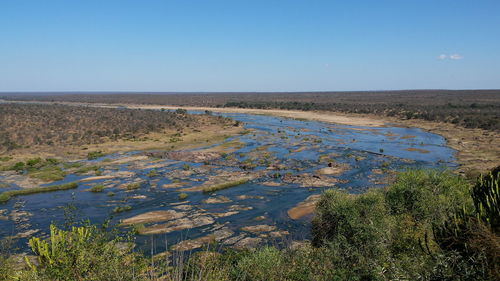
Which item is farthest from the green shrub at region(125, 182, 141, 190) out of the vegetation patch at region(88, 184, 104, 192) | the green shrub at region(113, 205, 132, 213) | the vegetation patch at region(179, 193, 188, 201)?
the vegetation patch at region(179, 193, 188, 201)

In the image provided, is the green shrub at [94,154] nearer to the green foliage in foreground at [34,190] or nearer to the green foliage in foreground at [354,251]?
the green foliage in foreground at [34,190]

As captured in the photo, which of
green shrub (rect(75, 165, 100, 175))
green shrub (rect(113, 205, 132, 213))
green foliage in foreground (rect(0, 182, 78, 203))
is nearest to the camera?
green shrub (rect(113, 205, 132, 213))

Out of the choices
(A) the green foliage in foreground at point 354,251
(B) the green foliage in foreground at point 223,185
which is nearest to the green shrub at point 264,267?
(A) the green foliage in foreground at point 354,251

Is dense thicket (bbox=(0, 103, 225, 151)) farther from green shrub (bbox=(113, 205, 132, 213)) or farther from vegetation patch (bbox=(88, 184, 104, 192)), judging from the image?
green shrub (bbox=(113, 205, 132, 213))

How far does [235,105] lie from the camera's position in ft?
451

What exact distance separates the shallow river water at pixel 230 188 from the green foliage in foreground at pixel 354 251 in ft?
10.5

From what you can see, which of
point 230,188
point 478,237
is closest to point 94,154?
point 230,188

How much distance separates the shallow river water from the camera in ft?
70.8

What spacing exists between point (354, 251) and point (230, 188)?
57.2ft

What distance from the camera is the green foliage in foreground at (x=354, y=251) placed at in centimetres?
978

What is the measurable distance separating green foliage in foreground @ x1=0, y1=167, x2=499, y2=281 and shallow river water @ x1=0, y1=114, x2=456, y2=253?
319cm

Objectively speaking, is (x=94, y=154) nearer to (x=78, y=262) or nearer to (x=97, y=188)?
(x=97, y=188)

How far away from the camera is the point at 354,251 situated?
14391 mm

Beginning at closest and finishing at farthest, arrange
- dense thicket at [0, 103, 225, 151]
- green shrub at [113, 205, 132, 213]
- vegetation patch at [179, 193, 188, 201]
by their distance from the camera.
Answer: green shrub at [113, 205, 132, 213] → vegetation patch at [179, 193, 188, 201] → dense thicket at [0, 103, 225, 151]
